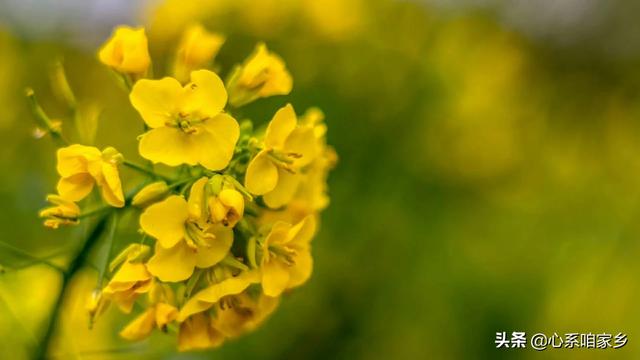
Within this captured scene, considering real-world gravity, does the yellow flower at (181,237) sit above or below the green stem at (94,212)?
above

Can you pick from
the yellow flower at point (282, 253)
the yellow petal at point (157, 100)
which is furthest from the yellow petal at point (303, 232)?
the yellow petal at point (157, 100)

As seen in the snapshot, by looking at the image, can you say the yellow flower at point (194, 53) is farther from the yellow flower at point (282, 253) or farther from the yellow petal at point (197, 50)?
the yellow flower at point (282, 253)

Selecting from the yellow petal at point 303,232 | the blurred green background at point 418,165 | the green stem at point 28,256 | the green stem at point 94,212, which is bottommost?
the green stem at point 28,256

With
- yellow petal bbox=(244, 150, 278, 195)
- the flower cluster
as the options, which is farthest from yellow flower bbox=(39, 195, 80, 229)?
yellow petal bbox=(244, 150, 278, 195)

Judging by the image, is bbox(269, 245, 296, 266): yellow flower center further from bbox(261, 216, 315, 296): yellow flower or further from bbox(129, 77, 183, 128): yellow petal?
bbox(129, 77, 183, 128): yellow petal

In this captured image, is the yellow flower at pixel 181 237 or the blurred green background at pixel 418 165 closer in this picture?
the yellow flower at pixel 181 237
